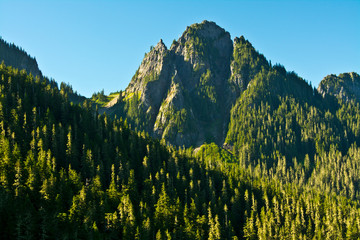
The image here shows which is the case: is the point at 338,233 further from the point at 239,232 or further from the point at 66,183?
the point at 66,183

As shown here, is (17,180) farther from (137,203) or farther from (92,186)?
(137,203)

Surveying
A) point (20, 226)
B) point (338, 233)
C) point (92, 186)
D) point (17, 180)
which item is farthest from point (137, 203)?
point (338, 233)

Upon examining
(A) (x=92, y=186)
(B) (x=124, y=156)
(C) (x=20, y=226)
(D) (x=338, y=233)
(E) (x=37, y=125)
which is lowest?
(D) (x=338, y=233)

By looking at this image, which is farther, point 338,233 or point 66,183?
point 338,233

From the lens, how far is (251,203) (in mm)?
161875

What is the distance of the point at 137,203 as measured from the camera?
129 meters

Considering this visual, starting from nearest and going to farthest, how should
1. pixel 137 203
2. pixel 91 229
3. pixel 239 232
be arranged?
pixel 91 229 → pixel 137 203 → pixel 239 232

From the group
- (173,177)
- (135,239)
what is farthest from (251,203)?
(135,239)

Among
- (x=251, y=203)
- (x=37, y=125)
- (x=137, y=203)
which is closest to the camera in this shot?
(x=137, y=203)

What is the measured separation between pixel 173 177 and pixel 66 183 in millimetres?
61645

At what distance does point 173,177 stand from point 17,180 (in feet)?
258

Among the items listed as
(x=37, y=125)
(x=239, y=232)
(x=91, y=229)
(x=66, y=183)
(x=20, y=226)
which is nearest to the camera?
(x=20, y=226)

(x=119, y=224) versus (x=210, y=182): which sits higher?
(x=210, y=182)

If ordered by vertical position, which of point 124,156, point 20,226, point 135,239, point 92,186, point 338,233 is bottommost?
point 338,233
